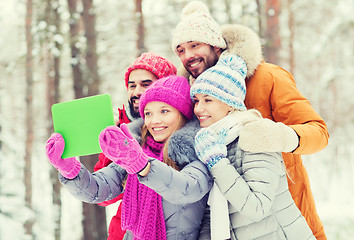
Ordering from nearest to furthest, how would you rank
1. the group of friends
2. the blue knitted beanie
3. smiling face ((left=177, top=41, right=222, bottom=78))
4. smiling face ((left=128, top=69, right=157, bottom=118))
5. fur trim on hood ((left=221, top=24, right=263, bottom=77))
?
the group of friends, the blue knitted beanie, fur trim on hood ((left=221, top=24, right=263, bottom=77)), smiling face ((left=177, top=41, right=222, bottom=78)), smiling face ((left=128, top=69, right=157, bottom=118))

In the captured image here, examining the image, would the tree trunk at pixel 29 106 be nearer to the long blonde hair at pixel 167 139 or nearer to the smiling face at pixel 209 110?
the long blonde hair at pixel 167 139

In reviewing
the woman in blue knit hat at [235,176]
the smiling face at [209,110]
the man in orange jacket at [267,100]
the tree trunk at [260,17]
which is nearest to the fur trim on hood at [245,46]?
the man in orange jacket at [267,100]

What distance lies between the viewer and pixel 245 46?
266 cm

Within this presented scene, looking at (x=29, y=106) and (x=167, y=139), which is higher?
(x=29, y=106)

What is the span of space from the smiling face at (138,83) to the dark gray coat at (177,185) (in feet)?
2.58

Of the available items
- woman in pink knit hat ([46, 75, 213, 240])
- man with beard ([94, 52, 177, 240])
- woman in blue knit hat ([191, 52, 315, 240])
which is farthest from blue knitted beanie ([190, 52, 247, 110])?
man with beard ([94, 52, 177, 240])

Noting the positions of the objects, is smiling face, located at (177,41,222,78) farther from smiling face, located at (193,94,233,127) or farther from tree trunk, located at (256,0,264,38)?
tree trunk, located at (256,0,264,38)

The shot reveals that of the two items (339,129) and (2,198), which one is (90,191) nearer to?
(2,198)

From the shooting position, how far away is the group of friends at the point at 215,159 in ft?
6.37

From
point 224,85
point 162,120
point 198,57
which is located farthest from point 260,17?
point 162,120

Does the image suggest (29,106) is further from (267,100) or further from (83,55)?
(267,100)

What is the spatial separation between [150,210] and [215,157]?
0.57 m

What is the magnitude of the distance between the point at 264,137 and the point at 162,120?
0.70 meters

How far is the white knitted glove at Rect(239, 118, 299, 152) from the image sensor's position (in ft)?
6.65
